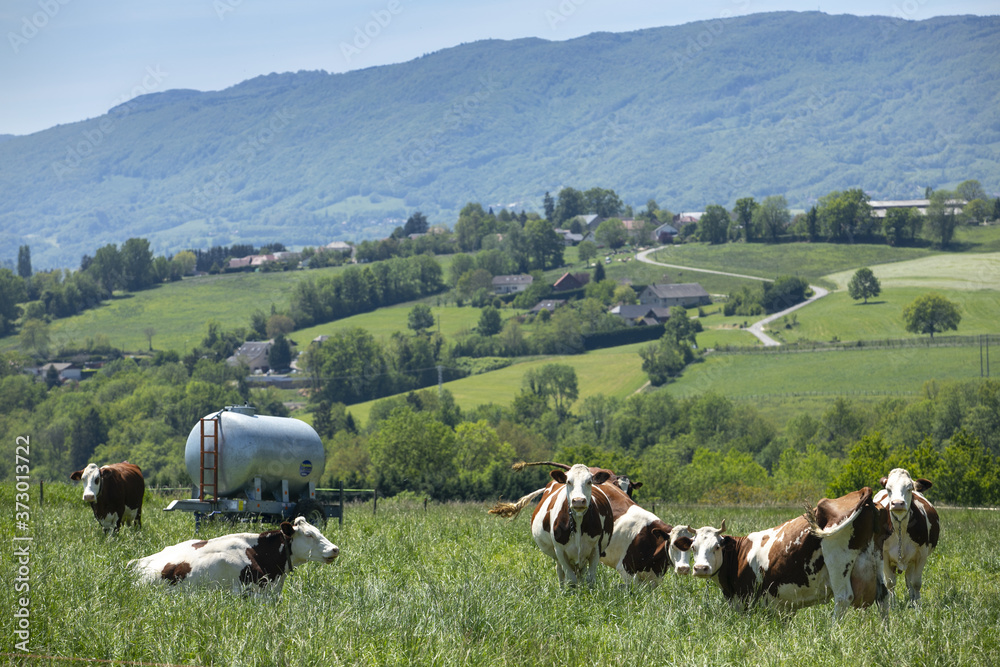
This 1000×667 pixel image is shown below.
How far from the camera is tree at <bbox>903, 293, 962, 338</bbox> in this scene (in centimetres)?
12456

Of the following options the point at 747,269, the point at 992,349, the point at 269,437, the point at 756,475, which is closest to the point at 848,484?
the point at 756,475

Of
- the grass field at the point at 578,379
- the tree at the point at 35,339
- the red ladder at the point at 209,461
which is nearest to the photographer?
the red ladder at the point at 209,461

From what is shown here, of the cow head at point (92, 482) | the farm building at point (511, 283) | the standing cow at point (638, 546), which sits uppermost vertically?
the cow head at point (92, 482)

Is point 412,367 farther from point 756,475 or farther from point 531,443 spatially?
point 756,475

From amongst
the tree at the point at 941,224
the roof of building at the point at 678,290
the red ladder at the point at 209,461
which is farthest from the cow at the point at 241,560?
the tree at the point at 941,224

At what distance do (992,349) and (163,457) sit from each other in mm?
101329

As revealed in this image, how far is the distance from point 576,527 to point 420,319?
140749 millimetres

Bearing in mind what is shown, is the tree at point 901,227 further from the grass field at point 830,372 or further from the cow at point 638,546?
the cow at point 638,546

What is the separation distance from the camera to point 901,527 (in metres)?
12.4

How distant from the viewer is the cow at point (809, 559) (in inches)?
405

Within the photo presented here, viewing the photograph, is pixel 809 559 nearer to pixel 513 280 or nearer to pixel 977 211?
pixel 513 280

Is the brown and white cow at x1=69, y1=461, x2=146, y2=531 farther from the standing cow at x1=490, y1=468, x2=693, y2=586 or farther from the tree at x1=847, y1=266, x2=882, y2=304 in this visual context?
the tree at x1=847, y1=266, x2=882, y2=304

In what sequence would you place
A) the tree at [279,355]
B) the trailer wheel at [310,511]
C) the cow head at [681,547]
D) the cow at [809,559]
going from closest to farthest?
the cow at [809,559] → the cow head at [681,547] → the trailer wheel at [310,511] → the tree at [279,355]

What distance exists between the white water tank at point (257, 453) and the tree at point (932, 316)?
120 m
